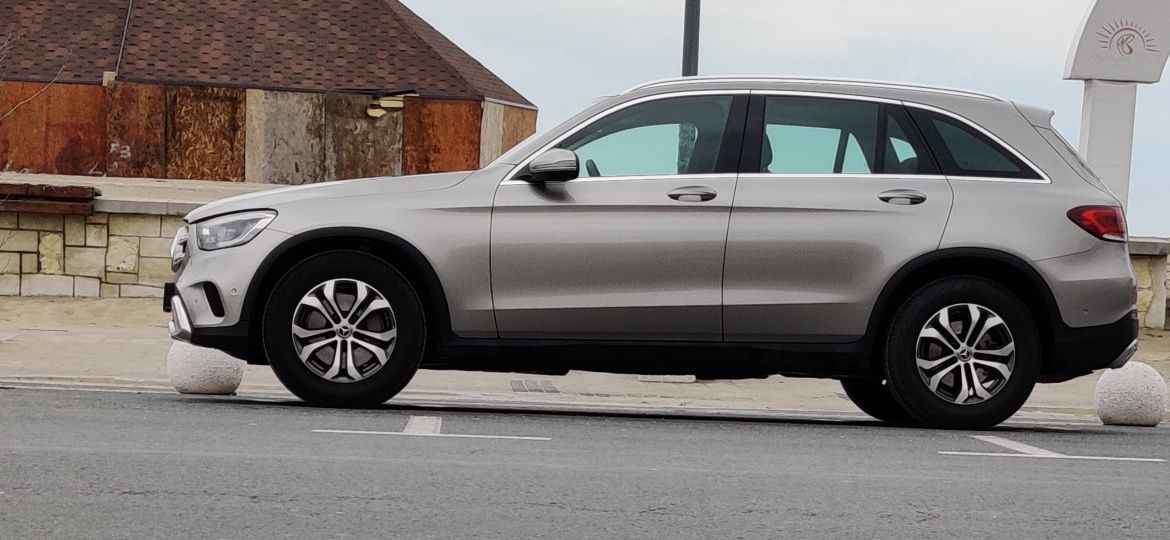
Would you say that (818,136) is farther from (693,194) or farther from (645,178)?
(645,178)

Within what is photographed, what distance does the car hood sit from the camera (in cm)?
870

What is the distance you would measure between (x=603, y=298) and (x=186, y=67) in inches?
944

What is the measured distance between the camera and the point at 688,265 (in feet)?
28.3

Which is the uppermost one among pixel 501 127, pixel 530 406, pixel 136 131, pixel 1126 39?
pixel 1126 39

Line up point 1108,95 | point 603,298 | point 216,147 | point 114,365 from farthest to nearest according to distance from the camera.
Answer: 1. point 216,147
2. point 1108,95
3. point 114,365
4. point 603,298

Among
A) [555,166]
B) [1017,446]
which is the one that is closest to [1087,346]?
[1017,446]

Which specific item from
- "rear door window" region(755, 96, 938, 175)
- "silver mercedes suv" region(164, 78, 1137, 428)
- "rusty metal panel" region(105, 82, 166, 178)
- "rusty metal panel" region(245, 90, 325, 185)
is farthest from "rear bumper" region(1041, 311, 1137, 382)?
"rusty metal panel" region(105, 82, 166, 178)

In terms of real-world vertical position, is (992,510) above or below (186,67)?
below

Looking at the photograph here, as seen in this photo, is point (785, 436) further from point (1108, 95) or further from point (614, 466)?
point (1108, 95)

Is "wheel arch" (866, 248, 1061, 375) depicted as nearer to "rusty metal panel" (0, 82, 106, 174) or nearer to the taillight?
the taillight

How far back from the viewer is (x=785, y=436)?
8.65m

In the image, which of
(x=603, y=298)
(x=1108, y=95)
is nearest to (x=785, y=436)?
(x=603, y=298)

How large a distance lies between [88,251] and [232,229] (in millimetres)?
10295

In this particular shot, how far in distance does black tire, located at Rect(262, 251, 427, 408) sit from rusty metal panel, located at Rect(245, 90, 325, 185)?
22.6m
